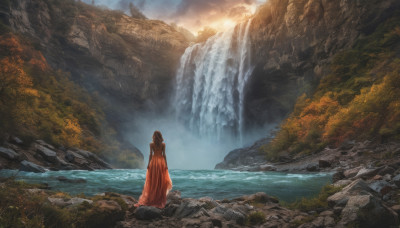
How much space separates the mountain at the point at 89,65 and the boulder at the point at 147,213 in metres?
18.2

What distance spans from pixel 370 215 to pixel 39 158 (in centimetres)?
2014

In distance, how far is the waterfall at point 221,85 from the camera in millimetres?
42688

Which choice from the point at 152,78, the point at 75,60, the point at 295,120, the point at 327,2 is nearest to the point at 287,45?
the point at 327,2

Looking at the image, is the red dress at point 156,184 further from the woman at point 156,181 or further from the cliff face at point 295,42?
the cliff face at point 295,42

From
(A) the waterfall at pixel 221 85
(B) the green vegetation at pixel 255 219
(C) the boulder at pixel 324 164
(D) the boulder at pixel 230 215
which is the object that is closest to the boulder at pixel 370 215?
(B) the green vegetation at pixel 255 219

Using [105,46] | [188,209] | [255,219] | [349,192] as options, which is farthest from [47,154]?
[105,46]

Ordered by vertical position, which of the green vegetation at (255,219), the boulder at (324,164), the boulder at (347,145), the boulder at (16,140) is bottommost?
the green vegetation at (255,219)

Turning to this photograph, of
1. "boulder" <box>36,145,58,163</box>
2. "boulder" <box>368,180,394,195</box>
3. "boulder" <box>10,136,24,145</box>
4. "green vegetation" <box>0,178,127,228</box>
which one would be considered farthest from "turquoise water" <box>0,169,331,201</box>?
"green vegetation" <box>0,178,127,228</box>

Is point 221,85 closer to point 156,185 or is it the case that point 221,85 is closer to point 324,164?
point 324,164

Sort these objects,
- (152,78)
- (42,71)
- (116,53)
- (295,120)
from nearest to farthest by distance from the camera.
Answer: (295,120)
(42,71)
(116,53)
(152,78)

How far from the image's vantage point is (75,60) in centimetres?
4669

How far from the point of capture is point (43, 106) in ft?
91.7

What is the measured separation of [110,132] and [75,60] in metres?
18.3

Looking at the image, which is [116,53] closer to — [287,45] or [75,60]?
[75,60]
